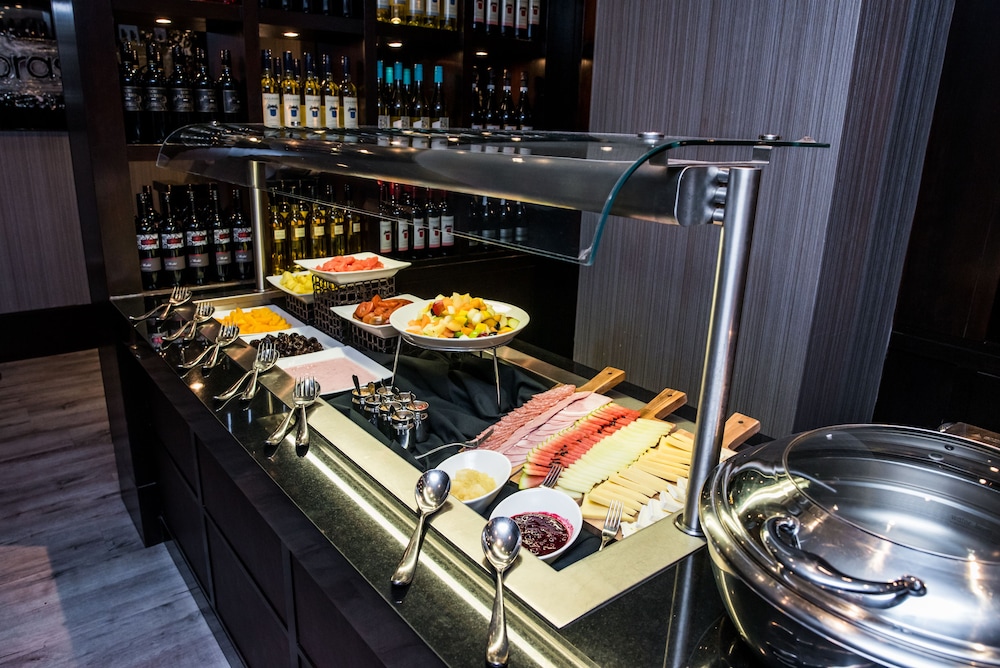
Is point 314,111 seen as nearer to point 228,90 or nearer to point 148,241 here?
point 228,90

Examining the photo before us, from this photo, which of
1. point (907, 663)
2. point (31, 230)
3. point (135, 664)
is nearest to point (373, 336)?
point (135, 664)

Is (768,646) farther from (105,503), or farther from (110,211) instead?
(105,503)

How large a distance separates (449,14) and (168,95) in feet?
4.24

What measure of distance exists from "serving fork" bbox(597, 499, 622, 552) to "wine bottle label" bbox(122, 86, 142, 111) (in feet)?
7.09

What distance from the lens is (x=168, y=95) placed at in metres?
2.41

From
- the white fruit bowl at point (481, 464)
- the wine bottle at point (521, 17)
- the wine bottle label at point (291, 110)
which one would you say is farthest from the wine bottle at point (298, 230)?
the white fruit bowl at point (481, 464)

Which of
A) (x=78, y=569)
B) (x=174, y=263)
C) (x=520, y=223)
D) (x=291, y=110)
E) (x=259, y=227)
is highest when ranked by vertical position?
(x=291, y=110)

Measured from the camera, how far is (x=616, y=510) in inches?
40.7

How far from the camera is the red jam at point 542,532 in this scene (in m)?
0.98

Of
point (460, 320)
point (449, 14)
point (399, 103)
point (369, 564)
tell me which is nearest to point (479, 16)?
point (449, 14)

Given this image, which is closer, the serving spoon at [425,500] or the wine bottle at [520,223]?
the wine bottle at [520,223]

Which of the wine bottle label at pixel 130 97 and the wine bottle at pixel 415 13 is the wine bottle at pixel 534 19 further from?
the wine bottle label at pixel 130 97

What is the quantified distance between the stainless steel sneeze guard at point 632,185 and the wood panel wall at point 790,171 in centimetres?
118

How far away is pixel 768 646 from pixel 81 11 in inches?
97.7
